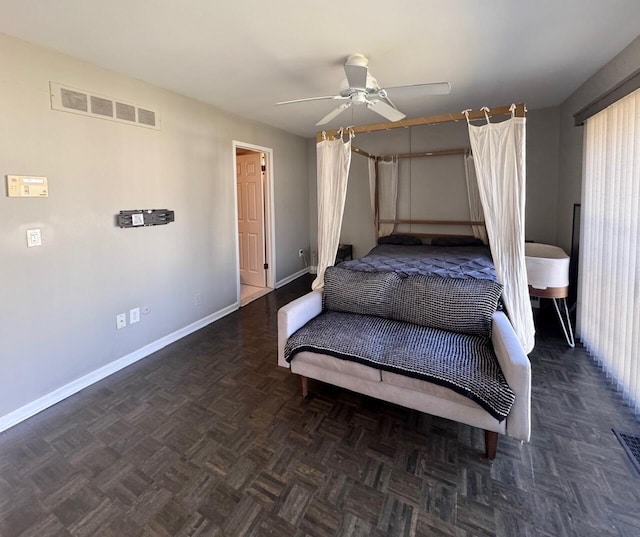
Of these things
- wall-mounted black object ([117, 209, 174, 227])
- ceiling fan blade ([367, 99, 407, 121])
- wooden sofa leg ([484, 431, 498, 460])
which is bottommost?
wooden sofa leg ([484, 431, 498, 460])

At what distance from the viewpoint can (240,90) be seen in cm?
327

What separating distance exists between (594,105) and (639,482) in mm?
2719

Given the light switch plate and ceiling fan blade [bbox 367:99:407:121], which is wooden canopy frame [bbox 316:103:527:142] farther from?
the light switch plate

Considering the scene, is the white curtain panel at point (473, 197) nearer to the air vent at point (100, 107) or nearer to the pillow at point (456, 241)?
the pillow at point (456, 241)

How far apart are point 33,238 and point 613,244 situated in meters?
4.18

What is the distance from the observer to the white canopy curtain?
301 centimetres

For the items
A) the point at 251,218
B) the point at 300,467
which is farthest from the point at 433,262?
the point at 251,218

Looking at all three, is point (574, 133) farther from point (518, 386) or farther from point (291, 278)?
point (291, 278)

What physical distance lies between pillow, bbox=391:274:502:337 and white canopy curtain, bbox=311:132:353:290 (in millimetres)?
775

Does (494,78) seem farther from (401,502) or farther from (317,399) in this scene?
(401,502)

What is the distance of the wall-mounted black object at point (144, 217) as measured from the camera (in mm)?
2871

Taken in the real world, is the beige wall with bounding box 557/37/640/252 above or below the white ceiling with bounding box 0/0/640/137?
below

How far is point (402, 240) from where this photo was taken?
5.01 meters

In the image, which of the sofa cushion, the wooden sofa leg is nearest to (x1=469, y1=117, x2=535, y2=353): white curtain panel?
the wooden sofa leg
